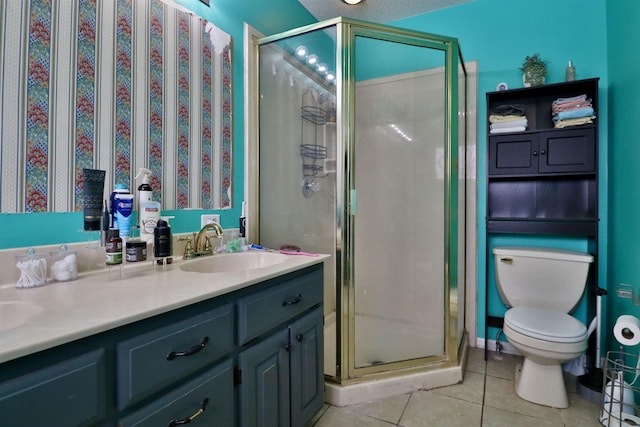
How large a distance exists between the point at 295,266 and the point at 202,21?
135 cm

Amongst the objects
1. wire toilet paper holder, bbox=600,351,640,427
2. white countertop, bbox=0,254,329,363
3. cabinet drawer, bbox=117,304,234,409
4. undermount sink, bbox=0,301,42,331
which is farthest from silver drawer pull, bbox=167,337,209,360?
wire toilet paper holder, bbox=600,351,640,427

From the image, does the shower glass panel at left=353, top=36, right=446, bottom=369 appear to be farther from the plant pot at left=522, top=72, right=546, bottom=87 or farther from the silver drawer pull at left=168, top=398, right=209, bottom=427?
the silver drawer pull at left=168, top=398, right=209, bottom=427

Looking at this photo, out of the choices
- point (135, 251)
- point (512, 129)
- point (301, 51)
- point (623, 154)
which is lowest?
point (135, 251)

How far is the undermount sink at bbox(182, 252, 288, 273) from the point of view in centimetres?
148

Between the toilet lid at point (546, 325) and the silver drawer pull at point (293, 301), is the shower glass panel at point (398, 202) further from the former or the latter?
the silver drawer pull at point (293, 301)

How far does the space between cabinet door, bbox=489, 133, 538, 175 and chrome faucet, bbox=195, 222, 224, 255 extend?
1.88 meters

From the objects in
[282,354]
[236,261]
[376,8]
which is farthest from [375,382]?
[376,8]

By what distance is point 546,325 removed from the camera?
1.73 metres

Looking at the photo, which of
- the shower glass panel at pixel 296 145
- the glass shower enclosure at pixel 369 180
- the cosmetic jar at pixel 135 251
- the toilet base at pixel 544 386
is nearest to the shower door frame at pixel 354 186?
the glass shower enclosure at pixel 369 180

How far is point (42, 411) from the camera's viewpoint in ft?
1.90

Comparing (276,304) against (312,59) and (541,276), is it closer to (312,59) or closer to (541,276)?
(312,59)

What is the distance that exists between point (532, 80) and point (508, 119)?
0.97ft

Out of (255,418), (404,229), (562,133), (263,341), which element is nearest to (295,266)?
(263,341)

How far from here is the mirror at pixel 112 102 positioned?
1019 millimetres
